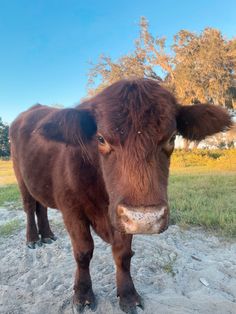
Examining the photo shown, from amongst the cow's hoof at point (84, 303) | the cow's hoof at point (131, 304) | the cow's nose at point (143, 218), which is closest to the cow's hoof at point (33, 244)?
the cow's hoof at point (84, 303)

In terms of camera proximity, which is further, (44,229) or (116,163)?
(44,229)

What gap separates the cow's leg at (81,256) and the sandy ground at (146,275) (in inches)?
4.3

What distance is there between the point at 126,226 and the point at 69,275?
75.8 inches

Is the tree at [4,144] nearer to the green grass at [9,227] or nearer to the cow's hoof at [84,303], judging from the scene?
the green grass at [9,227]

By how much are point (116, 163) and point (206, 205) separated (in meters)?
4.53

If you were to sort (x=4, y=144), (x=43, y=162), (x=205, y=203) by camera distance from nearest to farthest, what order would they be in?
(x=43, y=162)
(x=205, y=203)
(x=4, y=144)

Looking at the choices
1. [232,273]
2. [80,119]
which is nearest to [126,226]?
[80,119]

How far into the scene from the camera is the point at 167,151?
2389mm

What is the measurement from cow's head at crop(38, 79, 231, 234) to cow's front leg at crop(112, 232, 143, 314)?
883 millimetres

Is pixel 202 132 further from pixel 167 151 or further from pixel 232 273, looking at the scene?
pixel 232 273

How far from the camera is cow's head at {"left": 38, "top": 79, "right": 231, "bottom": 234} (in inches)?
79.1

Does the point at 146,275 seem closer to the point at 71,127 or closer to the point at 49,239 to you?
the point at 49,239

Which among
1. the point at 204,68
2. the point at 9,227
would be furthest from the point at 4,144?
the point at 9,227

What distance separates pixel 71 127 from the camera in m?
2.62
